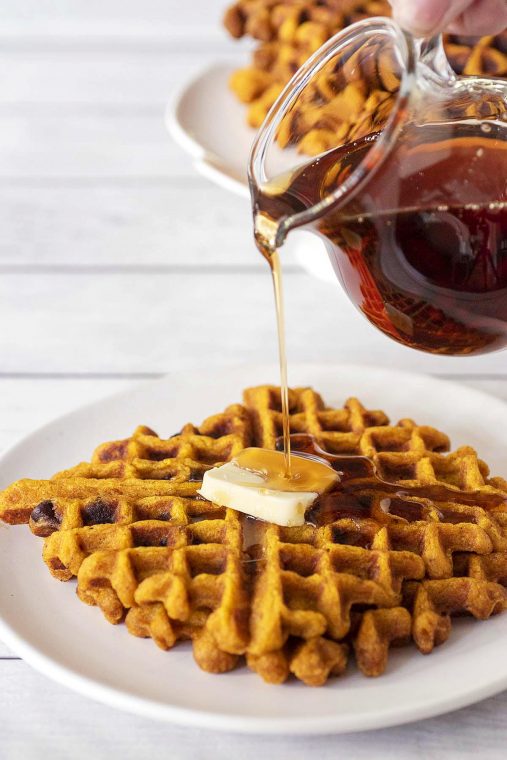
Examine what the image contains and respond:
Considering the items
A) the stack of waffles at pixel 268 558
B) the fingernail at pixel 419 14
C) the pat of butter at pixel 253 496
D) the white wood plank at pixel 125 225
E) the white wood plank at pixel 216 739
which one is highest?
the fingernail at pixel 419 14

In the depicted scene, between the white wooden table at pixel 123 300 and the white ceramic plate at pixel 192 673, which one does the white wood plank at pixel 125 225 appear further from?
the white ceramic plate at pixel 192 673

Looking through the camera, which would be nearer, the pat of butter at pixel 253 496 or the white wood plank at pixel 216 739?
the white wood plank at pixel 216 739

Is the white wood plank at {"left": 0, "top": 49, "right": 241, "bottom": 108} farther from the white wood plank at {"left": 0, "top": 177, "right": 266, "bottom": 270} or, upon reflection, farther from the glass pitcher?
the glass pitcher

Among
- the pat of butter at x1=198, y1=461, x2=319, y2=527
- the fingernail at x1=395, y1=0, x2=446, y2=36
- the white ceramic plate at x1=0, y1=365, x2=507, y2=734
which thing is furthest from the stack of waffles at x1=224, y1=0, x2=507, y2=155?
the pat of butter at x1=198, y1=461, x2=319, y2=527

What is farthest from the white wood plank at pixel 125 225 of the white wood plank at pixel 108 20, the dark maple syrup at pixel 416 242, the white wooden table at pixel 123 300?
the white wood plank at pixel 108 20

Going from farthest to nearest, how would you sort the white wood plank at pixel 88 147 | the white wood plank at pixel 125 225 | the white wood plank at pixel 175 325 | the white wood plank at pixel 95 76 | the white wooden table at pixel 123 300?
the white wood plank at pixel 95 76
the white wood plank at pixel 88 147
the white wood plank at pixel 125 225
the white wood plank at pixel 175 325
the white wooden table at pixel 123 300

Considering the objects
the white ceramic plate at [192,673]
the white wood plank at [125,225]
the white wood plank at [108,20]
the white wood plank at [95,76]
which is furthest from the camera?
the white wood plank at [108,20]

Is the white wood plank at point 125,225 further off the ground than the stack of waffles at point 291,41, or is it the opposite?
the stack of waffles at point 291,41

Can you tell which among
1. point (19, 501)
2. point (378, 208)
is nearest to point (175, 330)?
point (19, 501)
